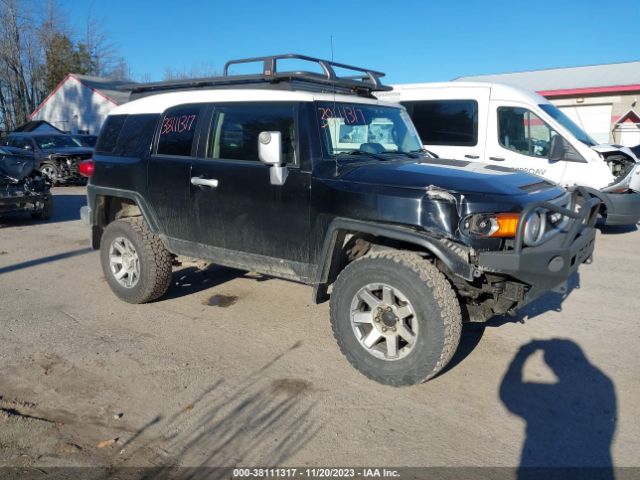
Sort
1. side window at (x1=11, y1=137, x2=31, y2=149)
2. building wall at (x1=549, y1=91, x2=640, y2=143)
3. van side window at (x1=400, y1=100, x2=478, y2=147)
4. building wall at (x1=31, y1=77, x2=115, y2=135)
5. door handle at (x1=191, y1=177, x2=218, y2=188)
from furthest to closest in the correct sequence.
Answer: building wall at (x1=31, y1=77, x2=115, y2=135)
building wall at (x1=549, y1=91, x2=640, y2=143)
side window at (x1=11, y1=137, x2=31, y2=149)
van side window at (x1=400, y1=100, x2=478, y2=147)
door handle at (x1=191, y1=177, x2=218, y2=188)

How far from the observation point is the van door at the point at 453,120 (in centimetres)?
900

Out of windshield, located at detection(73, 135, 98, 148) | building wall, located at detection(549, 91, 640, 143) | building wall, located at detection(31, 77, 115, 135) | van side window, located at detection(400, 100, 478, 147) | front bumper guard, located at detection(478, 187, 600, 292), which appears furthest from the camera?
building wall, located at detection(31, 77, 115, 135)

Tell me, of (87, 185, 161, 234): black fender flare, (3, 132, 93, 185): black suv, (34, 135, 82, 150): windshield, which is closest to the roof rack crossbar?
(87, 185, 161, 234): black fender flare

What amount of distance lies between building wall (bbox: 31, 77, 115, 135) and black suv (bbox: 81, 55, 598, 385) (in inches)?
1206

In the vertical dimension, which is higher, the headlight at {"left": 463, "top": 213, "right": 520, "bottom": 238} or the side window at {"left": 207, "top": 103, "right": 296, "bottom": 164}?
the side window at {"left": 207, "top": 103, "right": 296, "bottom": 164}

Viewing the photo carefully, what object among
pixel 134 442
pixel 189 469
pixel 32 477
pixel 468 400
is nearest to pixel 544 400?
pixel 468 400

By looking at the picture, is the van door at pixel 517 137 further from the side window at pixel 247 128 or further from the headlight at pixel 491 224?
the headlight at pixel 491 224

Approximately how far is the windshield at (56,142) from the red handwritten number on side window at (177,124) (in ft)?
49.6

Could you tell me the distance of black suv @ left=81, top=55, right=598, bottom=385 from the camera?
3.54m

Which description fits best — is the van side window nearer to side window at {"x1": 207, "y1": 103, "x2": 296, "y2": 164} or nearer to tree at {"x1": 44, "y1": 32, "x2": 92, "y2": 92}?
side window at {"x1": 207, "y1": 103, "x2": 296, "y2": 164}

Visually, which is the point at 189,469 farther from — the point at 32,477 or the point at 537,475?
the point at 537,475

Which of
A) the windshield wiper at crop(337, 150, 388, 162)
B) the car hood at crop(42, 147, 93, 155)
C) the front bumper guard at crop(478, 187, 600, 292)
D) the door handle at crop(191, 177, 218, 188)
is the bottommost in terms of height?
the front bumper guard at crop(478, 187, 600, 292)

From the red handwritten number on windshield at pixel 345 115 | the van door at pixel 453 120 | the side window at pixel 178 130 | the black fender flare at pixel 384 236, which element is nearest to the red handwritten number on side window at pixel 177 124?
the side window at pixel 178 130

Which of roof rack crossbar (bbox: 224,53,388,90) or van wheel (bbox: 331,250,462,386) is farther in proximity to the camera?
roof rack crossbar (bbox: 224,53,388,90)
